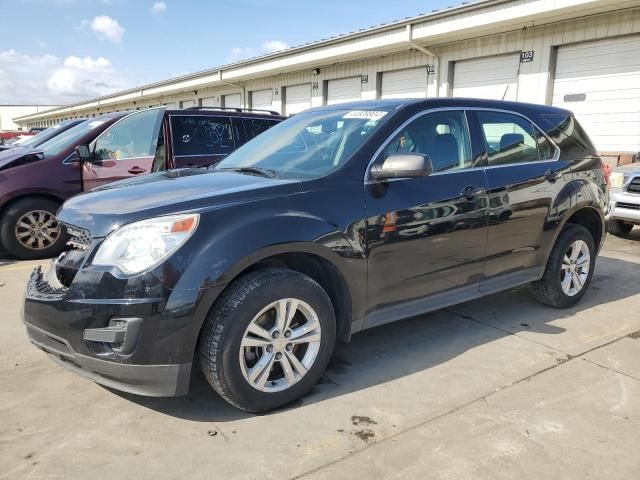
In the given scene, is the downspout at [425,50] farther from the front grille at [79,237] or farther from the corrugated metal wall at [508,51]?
the front grille at [79,237]

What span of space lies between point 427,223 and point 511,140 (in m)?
1.30

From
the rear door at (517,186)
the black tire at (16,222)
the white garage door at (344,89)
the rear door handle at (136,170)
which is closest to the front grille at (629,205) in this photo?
the rear door at (517,186)

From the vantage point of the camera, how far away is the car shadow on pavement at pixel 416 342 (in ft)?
9.78

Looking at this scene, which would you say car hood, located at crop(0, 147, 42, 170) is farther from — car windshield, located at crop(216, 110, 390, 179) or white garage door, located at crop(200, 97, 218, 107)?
white garage door, located at crop(200, 97, 218, 107)

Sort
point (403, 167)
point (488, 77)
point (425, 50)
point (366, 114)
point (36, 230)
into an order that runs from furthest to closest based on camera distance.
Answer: point (425, 50), point (488, 77), point (36, 230), point (366, 114), point (403, 167)

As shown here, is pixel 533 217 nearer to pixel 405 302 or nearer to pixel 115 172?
pixel 405 302

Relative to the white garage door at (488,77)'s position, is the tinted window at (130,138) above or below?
below

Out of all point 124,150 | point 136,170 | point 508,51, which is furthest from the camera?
point 508,51

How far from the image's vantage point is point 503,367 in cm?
346

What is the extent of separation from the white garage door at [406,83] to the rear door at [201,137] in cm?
772

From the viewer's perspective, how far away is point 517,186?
3951 mm

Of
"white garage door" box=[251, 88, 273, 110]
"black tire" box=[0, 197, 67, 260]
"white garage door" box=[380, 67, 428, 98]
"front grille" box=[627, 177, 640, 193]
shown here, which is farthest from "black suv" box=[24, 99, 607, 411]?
"white garage door" box=[251, 88, 273, 110]

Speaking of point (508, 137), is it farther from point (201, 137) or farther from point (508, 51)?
point (508, 51)

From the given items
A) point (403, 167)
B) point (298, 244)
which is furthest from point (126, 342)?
point (403, 167)
